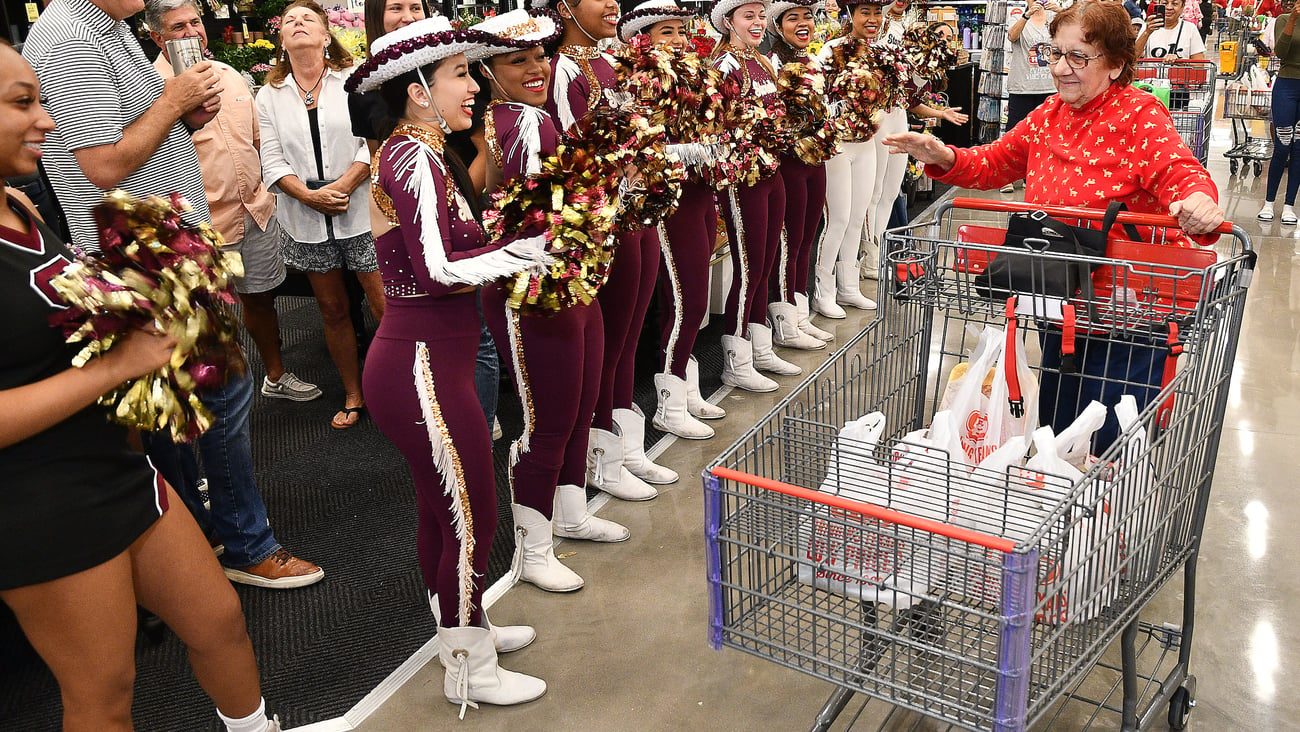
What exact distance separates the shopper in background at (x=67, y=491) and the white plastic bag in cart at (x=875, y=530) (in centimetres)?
113

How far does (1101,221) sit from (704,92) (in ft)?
4.91

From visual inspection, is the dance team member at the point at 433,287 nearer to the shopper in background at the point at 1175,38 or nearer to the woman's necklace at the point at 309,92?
the woman's necklace at the point at 309,92

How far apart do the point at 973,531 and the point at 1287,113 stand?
7.10m

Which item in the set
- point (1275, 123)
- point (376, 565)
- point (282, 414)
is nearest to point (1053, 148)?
point (376, 565)

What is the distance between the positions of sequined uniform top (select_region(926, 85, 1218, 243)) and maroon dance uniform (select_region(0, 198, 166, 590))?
2084mm

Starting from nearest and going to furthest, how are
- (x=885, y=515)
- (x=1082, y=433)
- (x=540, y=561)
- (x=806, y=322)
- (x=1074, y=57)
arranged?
(x=885, y=515) < (x=1082, y=433) < (x=1074, y=57) < (x=540, y=561) < (x=806, y=322)

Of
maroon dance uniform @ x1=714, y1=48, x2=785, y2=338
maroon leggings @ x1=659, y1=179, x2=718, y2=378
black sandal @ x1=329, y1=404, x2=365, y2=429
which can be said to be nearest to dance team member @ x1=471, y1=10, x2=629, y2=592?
maroon leggings @ x1=659, y1=179, x2=718, y2=378

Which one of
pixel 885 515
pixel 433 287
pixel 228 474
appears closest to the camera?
pixel 885 515

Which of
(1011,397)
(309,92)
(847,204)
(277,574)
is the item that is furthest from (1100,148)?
(309,92)

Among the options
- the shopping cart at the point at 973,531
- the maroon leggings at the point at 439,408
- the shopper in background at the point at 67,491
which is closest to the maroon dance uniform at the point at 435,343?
the maroon leggings at the point at 439,408

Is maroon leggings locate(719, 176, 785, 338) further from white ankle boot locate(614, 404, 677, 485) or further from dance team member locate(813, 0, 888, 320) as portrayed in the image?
white ankle boot locate(614, 404, 677, 485)

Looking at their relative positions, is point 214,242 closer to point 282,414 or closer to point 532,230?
point 532,230

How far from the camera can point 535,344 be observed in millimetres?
2816

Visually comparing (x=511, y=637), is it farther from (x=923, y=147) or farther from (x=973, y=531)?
(x=923, y=147)
